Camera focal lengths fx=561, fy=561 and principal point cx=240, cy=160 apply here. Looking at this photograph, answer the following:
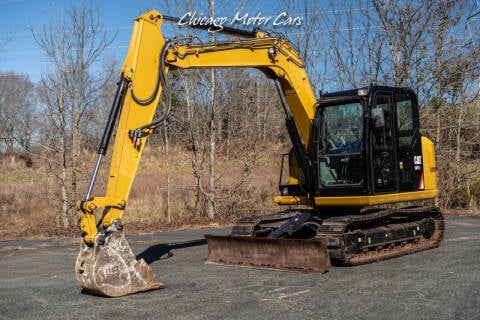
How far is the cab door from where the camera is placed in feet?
29.7

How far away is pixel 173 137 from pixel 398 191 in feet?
30.6

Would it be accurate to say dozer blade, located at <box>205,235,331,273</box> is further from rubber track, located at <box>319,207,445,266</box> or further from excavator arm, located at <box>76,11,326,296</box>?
excavator arm, located at <box>76,11,326,296</box>

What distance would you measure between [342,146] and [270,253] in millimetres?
2232

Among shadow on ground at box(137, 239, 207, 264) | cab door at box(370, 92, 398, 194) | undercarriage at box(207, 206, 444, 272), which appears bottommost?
shadow on ground at box(137, 239, 207, 264)

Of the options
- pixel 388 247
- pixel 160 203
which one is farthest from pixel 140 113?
pixel 160 203

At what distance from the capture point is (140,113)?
7.91 meters

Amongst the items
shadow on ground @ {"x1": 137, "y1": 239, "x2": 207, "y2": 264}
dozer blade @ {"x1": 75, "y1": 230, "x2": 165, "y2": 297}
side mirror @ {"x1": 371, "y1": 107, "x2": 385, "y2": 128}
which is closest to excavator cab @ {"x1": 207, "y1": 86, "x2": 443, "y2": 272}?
Result: side mirror @ {"x1": 371, "y1": 107, "x2": 385, "y2": 128}

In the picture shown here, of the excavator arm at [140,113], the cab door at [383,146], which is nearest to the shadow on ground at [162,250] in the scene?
the excavator arm at [140,113]

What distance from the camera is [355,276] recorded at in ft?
25.6

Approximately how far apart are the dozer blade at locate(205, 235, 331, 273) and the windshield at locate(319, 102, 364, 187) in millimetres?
1618

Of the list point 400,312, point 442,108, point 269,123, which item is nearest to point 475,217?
point 442,108

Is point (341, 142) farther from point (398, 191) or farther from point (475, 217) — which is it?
point (475, 217)

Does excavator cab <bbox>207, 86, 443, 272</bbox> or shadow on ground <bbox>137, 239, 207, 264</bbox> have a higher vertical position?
excavator cab <bbox>207, 86, 443, 272</bbox>

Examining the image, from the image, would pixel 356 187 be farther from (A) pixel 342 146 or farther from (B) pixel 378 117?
(B) pixel 378 117
